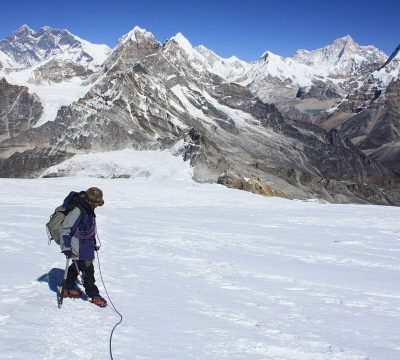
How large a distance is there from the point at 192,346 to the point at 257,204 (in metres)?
23.6

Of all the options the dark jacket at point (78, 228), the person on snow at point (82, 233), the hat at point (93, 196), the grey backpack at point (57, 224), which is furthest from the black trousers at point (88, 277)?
the hat at point (93, 196)

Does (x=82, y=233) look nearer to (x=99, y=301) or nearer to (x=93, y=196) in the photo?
(x=93, y=196)

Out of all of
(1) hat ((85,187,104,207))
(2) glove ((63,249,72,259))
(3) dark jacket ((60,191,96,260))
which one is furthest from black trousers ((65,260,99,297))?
(1) hat ((85,187,104,207))

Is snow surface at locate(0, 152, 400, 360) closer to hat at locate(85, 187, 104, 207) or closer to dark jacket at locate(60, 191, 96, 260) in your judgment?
dark jacket at locate(60, 191, 96, 260)

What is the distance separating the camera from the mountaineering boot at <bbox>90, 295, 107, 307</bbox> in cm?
891

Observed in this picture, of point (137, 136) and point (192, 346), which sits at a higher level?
point (137, 136)

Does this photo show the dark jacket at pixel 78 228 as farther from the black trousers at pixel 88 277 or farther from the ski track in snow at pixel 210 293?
the ski track in snow at pixel 210 293

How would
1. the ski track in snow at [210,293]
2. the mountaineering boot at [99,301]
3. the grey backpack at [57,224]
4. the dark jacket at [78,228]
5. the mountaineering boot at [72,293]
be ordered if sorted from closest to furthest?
the ski track in snow at [210,293] < the dark jacket at [78,228] < the mountaineering boot at [99,301] < the grey backpack at [57,224] < the mountaineering boot at [72,293]

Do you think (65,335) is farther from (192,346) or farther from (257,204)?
(257,204)

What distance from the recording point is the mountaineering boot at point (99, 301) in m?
8.91

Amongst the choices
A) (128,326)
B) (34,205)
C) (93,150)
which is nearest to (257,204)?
(34,205)

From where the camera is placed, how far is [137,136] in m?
107

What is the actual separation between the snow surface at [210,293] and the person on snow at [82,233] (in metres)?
0.45

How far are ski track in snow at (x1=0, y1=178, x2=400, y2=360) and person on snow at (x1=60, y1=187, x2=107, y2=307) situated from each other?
0.45m
